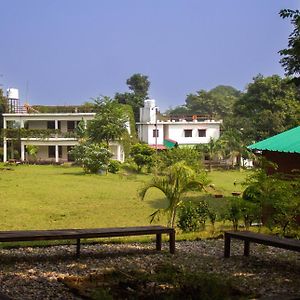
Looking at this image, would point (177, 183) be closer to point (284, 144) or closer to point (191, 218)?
point (191, 218)

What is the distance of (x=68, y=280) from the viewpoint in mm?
4754

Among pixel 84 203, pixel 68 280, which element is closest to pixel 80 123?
pixel 84 203

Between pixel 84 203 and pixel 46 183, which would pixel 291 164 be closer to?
pixel 84 203

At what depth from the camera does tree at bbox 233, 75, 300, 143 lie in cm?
3569

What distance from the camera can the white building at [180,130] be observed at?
41991mm

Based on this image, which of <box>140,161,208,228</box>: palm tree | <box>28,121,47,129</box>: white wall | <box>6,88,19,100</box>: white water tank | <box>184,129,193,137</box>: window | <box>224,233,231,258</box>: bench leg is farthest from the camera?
<box>184,129,193,137</box>: window

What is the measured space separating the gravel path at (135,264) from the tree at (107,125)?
24.7 metres

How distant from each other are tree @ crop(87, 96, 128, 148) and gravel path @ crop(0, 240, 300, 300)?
24.7 metres

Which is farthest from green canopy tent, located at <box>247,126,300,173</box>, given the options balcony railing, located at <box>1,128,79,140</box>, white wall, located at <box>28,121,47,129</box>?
white wall, located at <box>28,121,47,129</box>

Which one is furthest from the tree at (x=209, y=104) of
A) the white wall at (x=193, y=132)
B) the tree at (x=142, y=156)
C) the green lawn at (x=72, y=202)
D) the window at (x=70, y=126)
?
the green lawn at (x=72, y=202)

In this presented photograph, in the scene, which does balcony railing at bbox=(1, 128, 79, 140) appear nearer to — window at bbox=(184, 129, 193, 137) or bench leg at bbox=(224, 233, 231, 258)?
window at bbox=(184, 129, 193, 137)

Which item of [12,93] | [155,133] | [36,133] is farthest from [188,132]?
[12,93]

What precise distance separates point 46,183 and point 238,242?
14103 mm

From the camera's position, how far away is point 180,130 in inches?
1665
